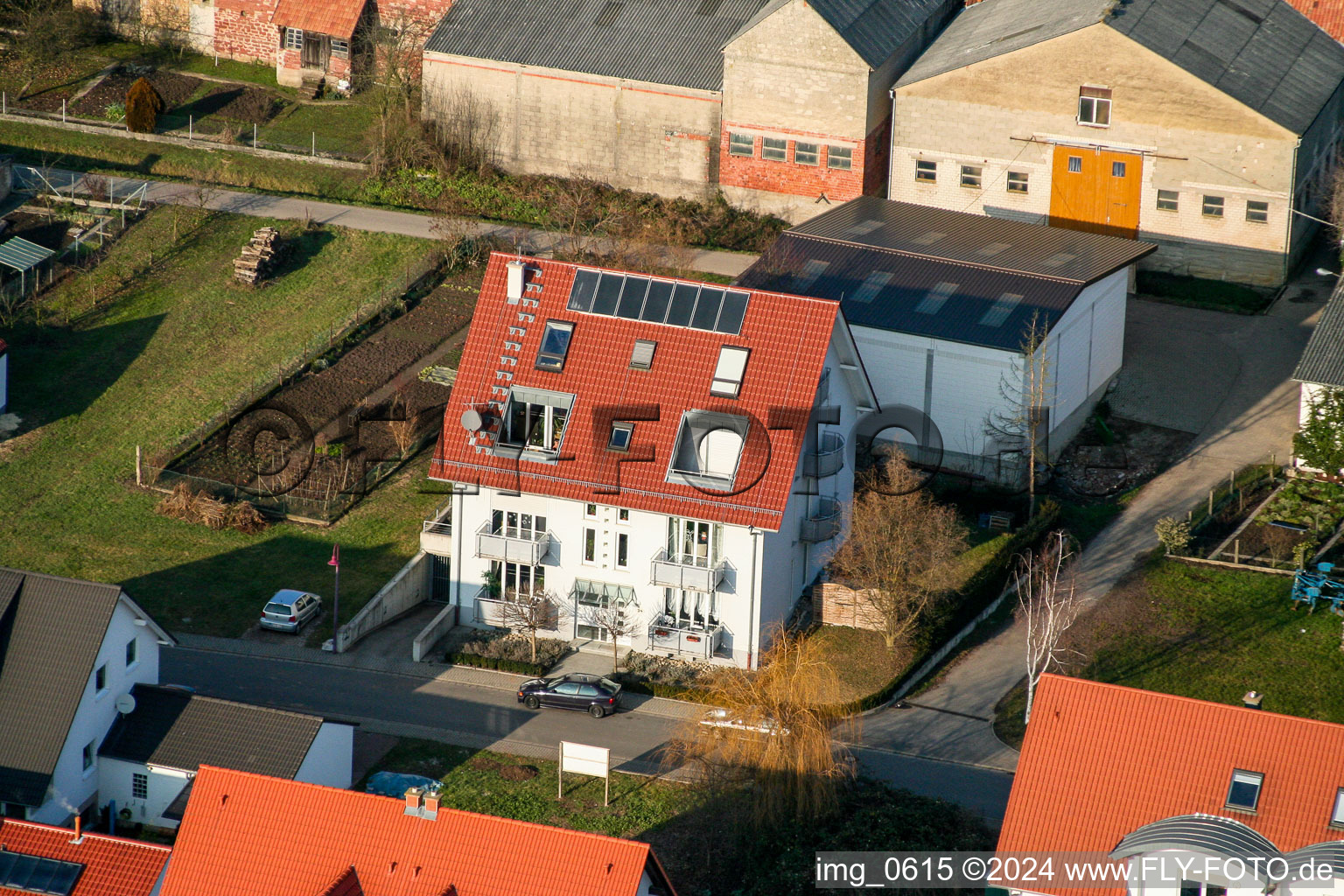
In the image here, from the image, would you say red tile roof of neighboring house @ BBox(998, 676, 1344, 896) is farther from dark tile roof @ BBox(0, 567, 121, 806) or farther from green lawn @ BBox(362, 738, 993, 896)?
dark tile roof @ BBox(0, 567, 121, 806)

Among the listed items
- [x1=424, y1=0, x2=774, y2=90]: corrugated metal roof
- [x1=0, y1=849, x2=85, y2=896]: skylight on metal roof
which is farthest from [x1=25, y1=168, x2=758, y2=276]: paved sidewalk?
[x1=0, y1=849, x2=85, y2=896]: skylight on metal roof

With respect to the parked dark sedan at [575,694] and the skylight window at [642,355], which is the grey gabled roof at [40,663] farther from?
the skylight window at [642,355]

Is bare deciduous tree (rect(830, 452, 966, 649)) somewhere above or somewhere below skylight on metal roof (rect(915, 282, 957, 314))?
below

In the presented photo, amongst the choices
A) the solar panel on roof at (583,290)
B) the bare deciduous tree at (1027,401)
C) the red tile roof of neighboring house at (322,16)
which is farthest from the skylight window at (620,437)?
the red tile roof of neighboring house at (322,16)

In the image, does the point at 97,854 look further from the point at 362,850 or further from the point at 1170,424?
the point at 1170,424

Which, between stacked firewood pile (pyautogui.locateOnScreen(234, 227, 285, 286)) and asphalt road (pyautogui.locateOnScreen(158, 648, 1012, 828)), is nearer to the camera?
asphalt road (pyautogui.locateOnScreen(158, 648, 1012, 828))

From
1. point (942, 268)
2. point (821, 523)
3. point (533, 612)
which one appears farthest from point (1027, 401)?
point (533, 612)

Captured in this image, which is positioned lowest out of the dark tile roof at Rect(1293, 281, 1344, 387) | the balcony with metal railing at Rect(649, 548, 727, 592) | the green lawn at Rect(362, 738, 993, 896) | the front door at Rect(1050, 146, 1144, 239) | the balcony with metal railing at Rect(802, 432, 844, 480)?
the green lawn at Rect(362, 738, 993, 896)
